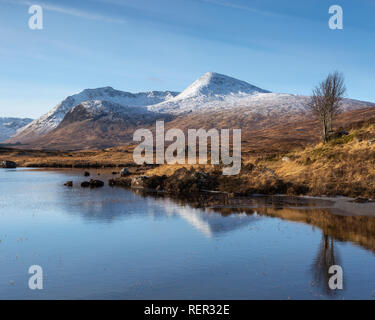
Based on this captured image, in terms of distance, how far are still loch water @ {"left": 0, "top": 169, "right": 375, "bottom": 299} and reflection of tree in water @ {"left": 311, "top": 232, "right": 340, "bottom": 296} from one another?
37mm

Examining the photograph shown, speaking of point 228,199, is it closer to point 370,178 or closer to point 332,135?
point 370,178

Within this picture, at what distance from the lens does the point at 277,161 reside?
148ft

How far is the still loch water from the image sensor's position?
1228 cm

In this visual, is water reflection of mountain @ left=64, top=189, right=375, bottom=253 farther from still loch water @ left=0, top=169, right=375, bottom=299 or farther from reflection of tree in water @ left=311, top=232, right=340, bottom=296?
reflection of tree in water @ left=311, top=232, right=340, bottom=296

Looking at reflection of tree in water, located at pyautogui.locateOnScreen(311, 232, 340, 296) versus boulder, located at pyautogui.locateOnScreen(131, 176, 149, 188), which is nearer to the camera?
reflection of tree in water, located at pyautogui.locateOnScreen(311, 232, 340, 296)

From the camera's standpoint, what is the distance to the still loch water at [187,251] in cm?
1228

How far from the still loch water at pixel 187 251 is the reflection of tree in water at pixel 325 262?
0.12 ft

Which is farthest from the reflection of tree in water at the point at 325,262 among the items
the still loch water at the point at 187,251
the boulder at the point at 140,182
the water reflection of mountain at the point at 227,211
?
the boulder at the point at 140,182

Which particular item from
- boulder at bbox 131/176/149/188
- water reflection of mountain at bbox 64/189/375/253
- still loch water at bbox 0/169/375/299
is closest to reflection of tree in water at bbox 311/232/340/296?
still loch water at bbox 0/169/375/299

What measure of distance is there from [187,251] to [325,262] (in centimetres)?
531

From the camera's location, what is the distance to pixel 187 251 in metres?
16.7

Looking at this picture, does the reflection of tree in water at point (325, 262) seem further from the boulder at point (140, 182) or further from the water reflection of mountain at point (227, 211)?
the boulder at point (140, 182)
